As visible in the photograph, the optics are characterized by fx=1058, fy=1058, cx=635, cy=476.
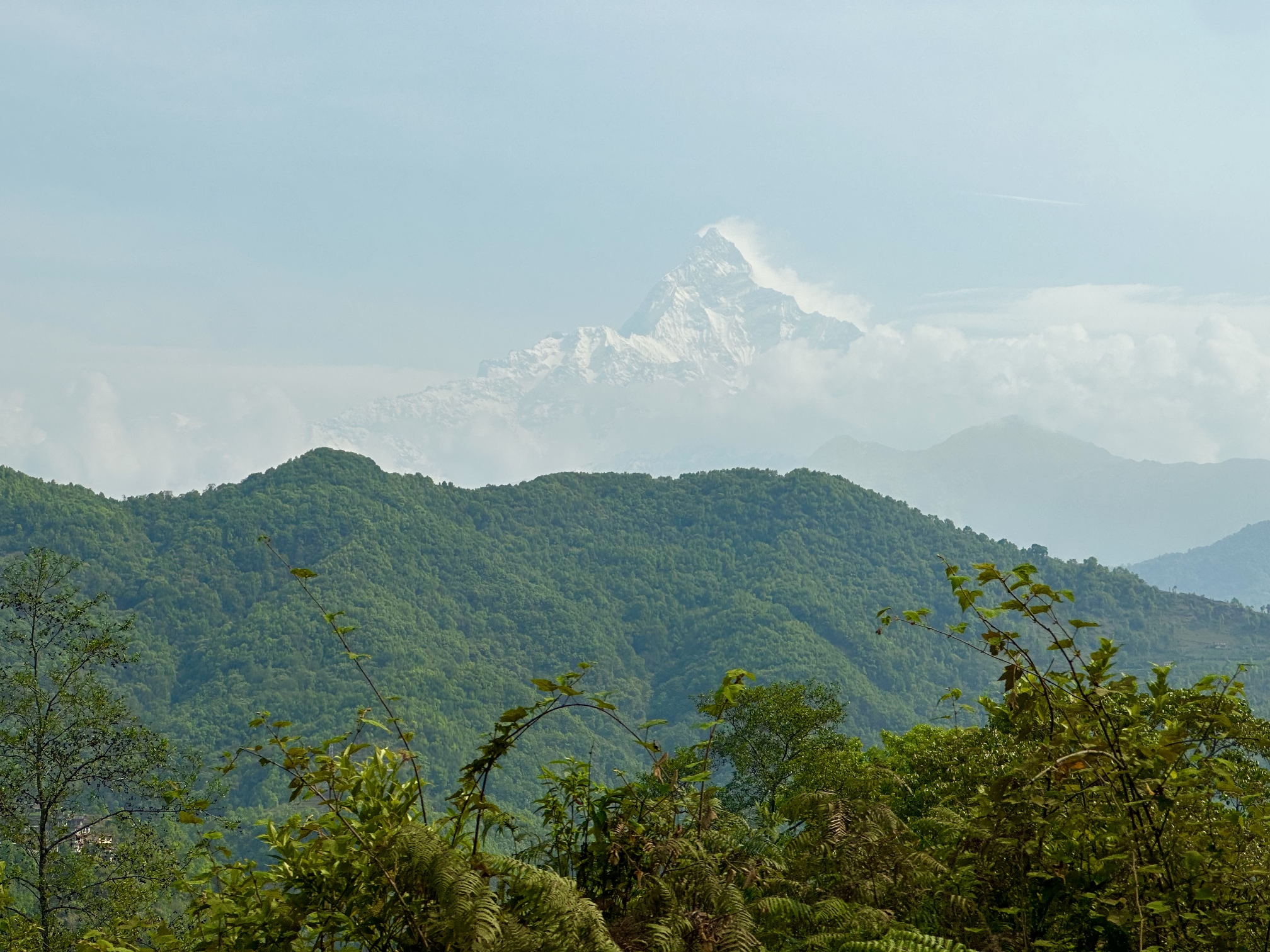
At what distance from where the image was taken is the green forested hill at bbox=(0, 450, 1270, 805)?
326ft

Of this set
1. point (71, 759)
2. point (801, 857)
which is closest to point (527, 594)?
point (71, 759)

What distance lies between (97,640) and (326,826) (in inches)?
455

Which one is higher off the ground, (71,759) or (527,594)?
(527,594)

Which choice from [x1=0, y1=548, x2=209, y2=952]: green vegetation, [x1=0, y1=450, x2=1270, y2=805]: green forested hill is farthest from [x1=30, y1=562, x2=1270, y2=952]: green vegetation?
[x1=0, y1=450, x2=1270, y2=805]: green forested hill

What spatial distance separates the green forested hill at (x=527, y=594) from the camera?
99.2 meters

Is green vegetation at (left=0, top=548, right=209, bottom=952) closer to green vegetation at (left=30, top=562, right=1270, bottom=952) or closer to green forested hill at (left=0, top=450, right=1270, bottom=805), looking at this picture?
green vegetation at (left=30, top=562, right=1270, bottom=952)

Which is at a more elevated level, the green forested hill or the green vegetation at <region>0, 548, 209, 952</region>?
the green forested hill

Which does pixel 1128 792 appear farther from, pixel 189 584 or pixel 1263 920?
pixel 189 584

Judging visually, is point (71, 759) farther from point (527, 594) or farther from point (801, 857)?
point (527, 594)

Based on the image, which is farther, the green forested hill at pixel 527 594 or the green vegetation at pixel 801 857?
the green forested hill at pixel 527 594

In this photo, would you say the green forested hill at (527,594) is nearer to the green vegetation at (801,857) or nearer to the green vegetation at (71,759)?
the green vegetation at (71,759)

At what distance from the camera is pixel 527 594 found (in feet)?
433

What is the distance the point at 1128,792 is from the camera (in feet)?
9.56

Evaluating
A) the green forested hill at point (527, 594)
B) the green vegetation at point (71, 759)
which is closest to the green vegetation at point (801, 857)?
the green vegetation at point (71, 759)
